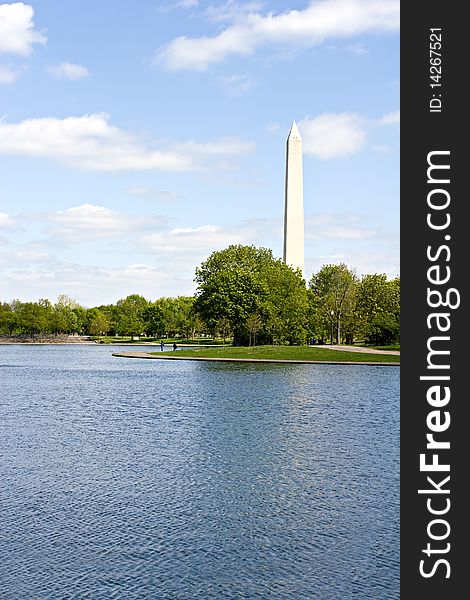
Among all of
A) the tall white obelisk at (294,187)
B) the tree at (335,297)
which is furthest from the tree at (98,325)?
the tall white obelisk at (294,187)

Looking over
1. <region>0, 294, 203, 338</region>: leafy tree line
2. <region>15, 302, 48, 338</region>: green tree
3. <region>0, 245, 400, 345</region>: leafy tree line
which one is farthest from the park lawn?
<region>15, 302, 48, 338</region>: green tree

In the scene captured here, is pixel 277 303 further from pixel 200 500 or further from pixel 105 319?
pixel 105 319

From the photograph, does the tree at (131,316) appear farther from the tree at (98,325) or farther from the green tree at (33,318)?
the green tree at (33,318)

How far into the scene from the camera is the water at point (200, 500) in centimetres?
884

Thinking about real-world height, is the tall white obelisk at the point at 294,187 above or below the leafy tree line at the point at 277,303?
above

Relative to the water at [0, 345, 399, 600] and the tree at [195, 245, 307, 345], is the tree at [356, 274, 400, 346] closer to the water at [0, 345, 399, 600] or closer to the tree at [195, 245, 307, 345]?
the tree at [195, 245, 307, 345]

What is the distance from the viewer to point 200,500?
40.0ft

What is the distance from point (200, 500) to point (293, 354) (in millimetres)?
38458

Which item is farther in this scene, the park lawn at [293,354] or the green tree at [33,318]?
the green tree at [33,318]

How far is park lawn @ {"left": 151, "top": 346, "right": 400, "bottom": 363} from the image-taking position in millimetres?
47219

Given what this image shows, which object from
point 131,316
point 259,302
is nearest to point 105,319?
point 131,316

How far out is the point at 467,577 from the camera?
22.5 feet

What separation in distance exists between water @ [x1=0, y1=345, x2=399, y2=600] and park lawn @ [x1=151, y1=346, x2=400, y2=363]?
22.8 meters

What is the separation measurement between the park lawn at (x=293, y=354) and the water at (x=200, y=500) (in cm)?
2277
